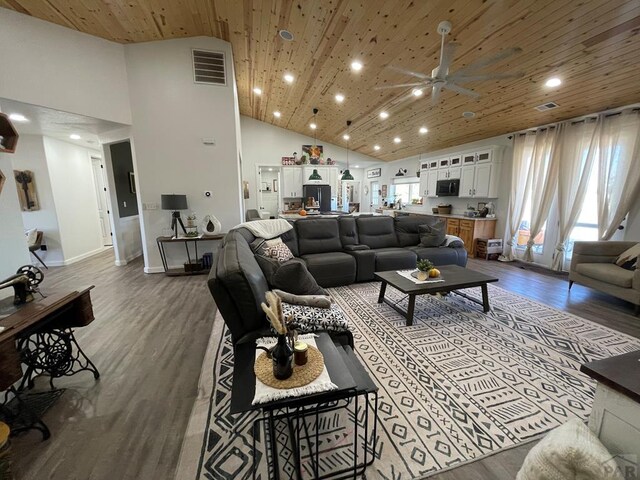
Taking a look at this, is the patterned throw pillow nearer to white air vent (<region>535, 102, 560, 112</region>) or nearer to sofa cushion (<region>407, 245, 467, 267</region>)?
sofa cushion (<region>407, 245, 467, 267</region>)

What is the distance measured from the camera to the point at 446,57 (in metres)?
2.57

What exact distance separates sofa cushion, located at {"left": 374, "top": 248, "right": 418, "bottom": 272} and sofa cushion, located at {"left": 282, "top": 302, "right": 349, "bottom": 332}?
231 centimetres

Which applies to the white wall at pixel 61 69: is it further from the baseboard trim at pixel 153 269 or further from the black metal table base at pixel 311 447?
the black metal table base at pixel 311 447

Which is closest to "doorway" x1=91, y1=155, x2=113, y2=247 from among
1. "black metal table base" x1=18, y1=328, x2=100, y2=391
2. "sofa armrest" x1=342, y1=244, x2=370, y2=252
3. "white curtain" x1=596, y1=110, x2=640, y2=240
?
"black metal table base" x1=18, y1=328, x2=100, y2=391

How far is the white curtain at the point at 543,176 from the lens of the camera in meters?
4.68

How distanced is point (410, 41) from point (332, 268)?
2.96 m

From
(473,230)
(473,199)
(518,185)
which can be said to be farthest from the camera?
(473,199)

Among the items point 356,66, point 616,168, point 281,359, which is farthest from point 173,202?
point 616,168

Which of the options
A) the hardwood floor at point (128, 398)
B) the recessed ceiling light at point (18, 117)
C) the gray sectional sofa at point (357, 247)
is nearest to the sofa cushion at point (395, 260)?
the gray sectional sofa at point (357, 247)

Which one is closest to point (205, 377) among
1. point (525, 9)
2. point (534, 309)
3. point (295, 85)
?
point (534, 309)

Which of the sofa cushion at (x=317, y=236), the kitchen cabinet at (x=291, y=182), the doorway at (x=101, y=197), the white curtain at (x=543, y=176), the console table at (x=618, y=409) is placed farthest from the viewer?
the kitchen cabinet at (x=291, y=182)

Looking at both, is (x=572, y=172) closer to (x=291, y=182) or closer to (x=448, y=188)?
(x=448, y=188)

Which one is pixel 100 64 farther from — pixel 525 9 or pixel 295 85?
pixel 525 9

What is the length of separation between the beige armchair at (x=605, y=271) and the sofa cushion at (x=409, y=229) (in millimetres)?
1937
